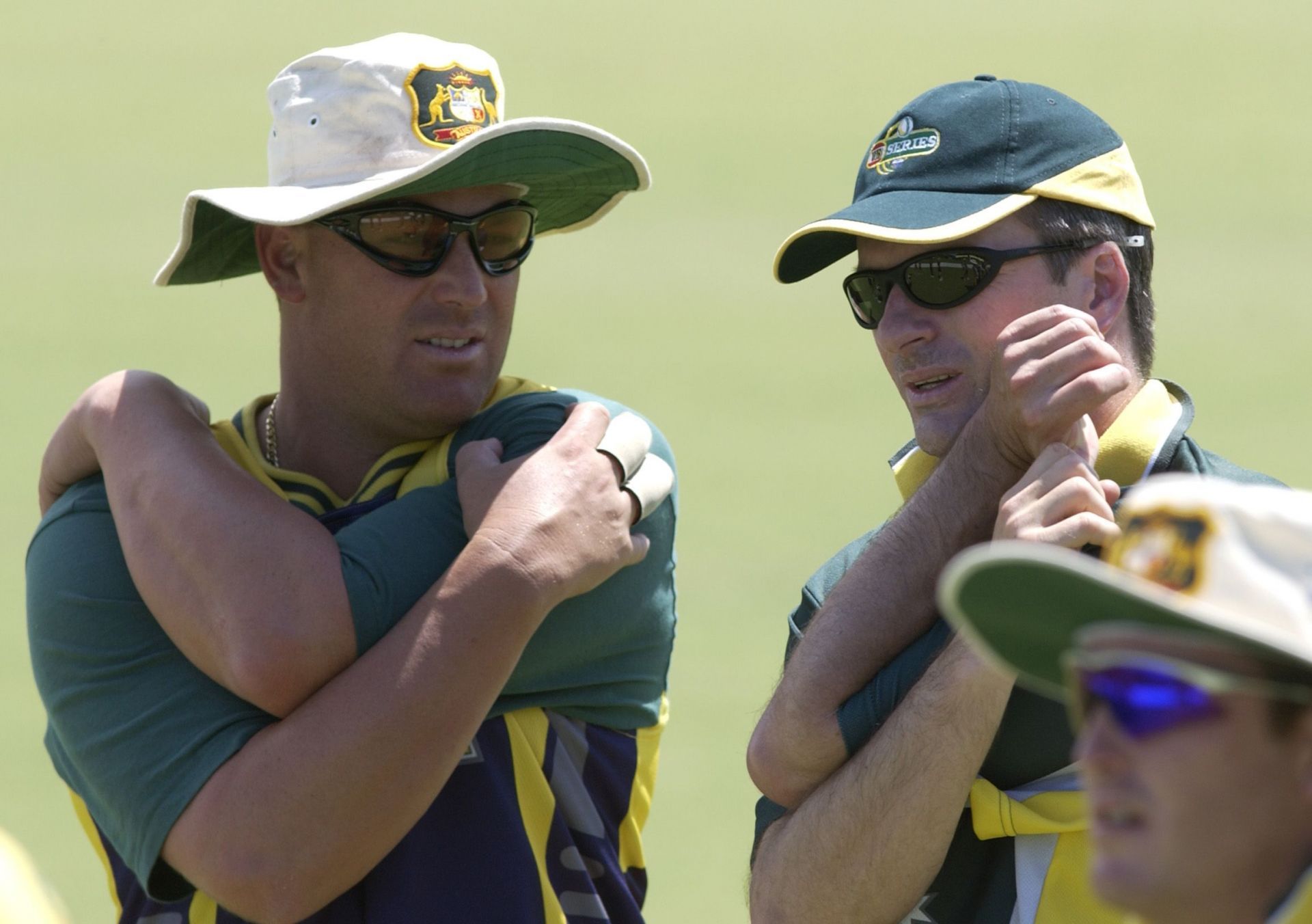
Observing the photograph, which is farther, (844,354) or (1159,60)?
(1159,60)

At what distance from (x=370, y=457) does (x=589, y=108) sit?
6.04 m

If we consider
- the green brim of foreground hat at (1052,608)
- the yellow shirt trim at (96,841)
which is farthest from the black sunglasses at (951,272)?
the yellow shirt trim at (96,841)

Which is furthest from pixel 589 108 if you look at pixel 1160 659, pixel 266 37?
pixel 1160 659

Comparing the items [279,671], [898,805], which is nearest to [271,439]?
[279,671]

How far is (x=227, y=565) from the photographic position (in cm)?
210

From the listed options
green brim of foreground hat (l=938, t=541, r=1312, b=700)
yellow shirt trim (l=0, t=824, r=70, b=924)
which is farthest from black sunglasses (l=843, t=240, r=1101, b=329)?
yellow shirt trim (l=0, t=824, r=70, b=924)

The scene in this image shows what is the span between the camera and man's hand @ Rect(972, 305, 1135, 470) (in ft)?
6.71

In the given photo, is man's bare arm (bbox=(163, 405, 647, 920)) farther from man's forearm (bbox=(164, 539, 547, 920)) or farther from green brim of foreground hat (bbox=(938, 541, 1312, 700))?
green brim of foreground hat (bbox=(938, 541, 1312, 700))

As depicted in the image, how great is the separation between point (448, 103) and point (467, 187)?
143 millimetres

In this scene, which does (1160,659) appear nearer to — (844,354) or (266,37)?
(844,354)

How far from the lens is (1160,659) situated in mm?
1233

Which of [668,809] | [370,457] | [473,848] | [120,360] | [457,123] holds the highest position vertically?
[457,123]

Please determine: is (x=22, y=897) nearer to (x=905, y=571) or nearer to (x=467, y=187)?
(x=905, y=571)

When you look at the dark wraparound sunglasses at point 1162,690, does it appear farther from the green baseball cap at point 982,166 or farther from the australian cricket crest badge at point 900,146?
the australian cricket crest badge at point 900,146
